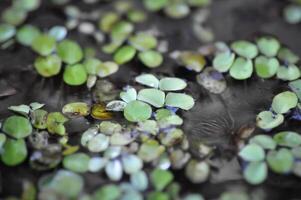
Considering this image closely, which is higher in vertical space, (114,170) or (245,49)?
(245,49)

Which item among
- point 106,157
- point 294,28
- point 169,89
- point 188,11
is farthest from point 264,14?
point 106,157

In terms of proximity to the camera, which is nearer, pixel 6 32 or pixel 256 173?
pixel 256 173

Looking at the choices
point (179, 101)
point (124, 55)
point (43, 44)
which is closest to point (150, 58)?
point (124, 55)

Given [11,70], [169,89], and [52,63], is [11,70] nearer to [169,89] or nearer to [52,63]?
[52,63]

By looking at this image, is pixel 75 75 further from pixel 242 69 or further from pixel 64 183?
pixel 242 69

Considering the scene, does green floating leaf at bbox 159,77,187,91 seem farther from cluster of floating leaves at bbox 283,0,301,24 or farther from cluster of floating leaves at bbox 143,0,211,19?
cluster of floating leaves at bbox 283,0,301,24

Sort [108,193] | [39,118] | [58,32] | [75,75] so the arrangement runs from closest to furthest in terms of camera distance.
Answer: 1. [108,193]
2. [39,118]
3. [75,75]
4. [58,32]

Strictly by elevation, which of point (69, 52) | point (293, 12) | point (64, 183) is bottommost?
point (64, 183)

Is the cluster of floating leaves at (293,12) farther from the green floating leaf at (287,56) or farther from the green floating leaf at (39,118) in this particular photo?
the green floating leaf at (39,118)
